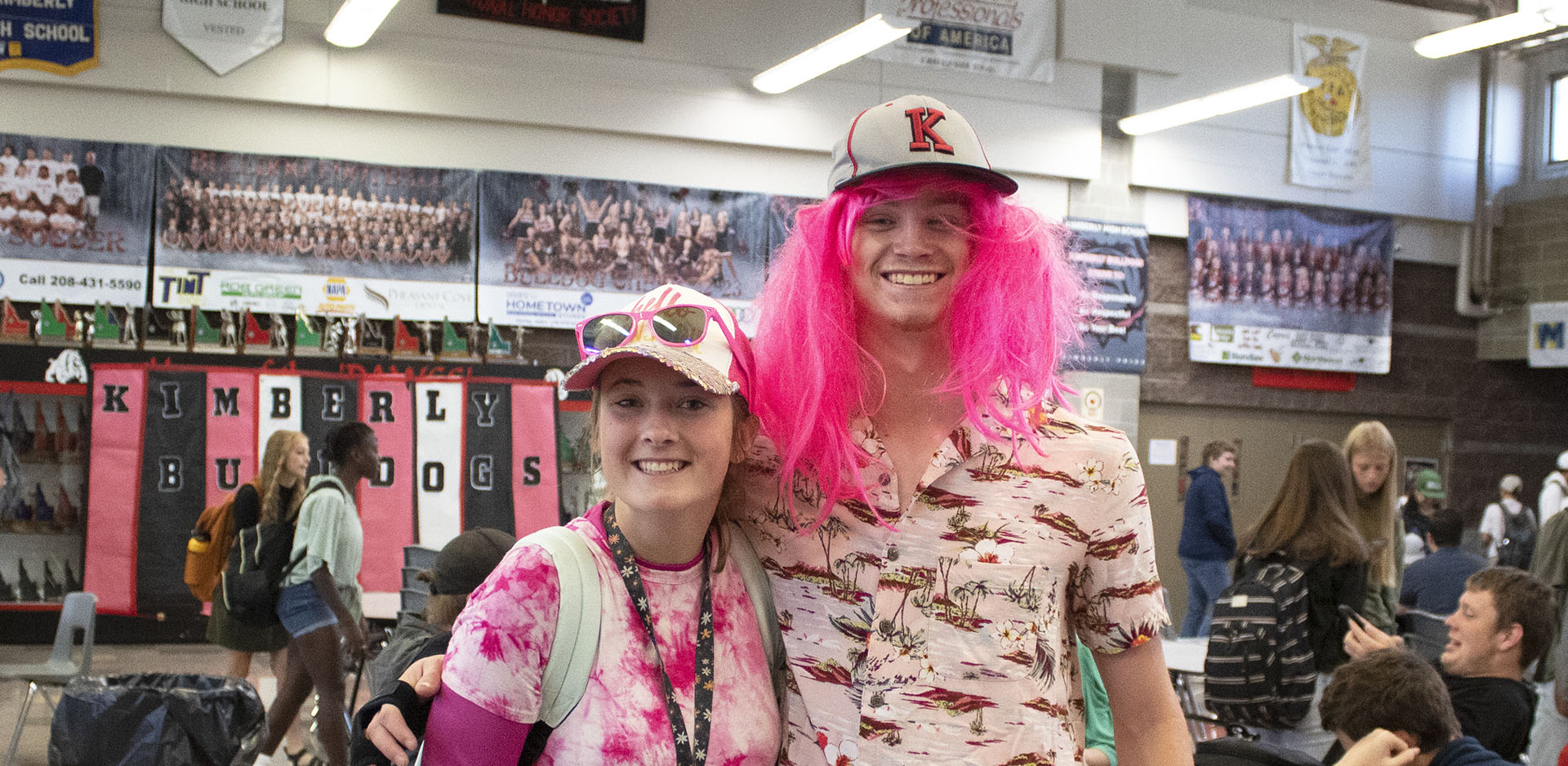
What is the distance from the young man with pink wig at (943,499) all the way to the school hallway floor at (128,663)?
5.47m

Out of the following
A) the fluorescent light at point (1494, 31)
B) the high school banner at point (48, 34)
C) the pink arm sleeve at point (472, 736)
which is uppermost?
the fluorescent light at point (1494, 31)

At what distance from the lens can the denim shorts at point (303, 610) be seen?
4785mm

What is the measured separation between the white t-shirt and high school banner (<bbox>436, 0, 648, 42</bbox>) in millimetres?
8503

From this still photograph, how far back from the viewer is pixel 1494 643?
3.48 metres

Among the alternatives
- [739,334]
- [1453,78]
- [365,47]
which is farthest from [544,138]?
[1453,78]

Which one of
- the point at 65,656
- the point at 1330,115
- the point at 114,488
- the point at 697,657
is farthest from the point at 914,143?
the point at 1330,115

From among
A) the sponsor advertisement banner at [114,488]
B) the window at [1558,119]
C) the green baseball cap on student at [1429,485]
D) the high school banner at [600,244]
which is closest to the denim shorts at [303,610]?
the sponsor advertisement banner at [114,488]

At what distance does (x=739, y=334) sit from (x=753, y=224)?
7870 millimetres

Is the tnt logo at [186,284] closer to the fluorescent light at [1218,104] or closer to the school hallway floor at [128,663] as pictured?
the school hallway floor at [128,663]

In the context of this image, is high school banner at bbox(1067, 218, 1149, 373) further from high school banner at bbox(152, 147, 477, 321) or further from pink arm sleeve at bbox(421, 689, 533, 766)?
pink arm sleeve at bbox(421, 689, 533, 766)

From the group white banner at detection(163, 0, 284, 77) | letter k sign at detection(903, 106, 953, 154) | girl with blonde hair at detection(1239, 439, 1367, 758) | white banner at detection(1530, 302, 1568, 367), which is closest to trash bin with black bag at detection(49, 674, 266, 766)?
letter k sign at detection(903, 106, 953, 154)

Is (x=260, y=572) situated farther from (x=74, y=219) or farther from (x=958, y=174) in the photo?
(x=74, y=219)

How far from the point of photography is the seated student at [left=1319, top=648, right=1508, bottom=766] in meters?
2.63

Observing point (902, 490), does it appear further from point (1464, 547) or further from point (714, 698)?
point (1464, 547)
